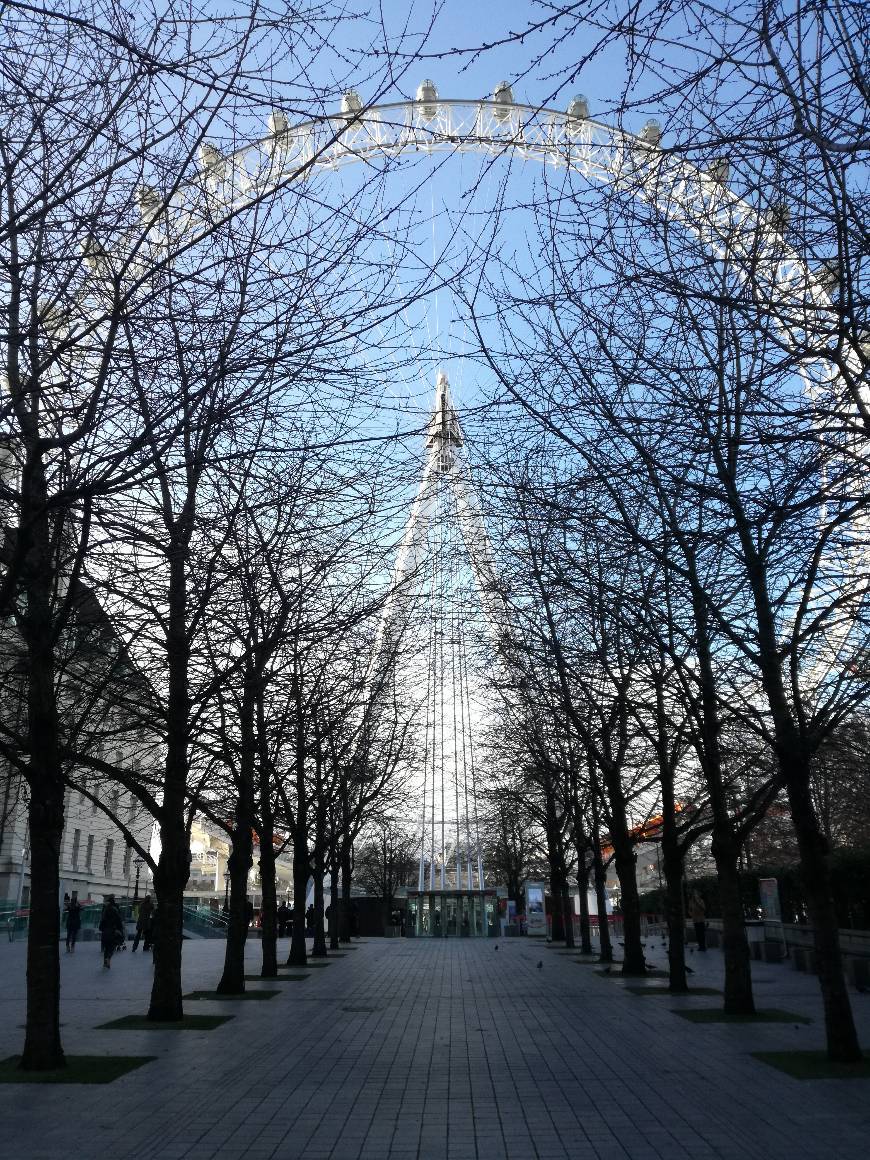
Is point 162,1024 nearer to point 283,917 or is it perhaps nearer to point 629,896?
point 629,896

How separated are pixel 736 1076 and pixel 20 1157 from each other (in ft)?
22.0

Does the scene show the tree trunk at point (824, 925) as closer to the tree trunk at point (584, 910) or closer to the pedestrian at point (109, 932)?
the pedestrian at point (109, 932)

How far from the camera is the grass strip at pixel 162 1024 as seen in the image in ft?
49.4

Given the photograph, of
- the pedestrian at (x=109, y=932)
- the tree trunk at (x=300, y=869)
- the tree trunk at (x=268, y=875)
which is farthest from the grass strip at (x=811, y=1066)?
the pedestrian at (x=109, y=932)

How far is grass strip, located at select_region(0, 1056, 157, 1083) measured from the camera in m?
10.9

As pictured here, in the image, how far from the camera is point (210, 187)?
31.5 ft

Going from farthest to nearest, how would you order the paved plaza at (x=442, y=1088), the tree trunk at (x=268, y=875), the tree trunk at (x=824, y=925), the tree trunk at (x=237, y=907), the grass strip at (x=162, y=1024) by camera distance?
the tree trunk at (x=268, y=875), the tree trunk at (x=237, y=907), the grass strip at (x=162, y=1024), the tree trunk at (x=824, y=925), the paved plaza at (x=442, y=1088)

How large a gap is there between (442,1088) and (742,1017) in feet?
21.1

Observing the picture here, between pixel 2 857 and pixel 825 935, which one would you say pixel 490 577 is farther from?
pixel 2 857

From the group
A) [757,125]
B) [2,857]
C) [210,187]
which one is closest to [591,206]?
[757,125]

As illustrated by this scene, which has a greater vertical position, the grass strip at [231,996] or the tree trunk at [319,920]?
the tree trunk at [319,920]

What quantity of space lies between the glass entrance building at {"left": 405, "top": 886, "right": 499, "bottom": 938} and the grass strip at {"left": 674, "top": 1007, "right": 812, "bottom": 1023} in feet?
145

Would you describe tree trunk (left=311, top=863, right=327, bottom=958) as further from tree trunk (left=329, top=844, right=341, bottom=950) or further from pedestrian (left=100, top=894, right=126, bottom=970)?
pedestrian (left=100, top=894, right=126, bottom=970)

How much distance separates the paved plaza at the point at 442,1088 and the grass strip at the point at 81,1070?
26cm
